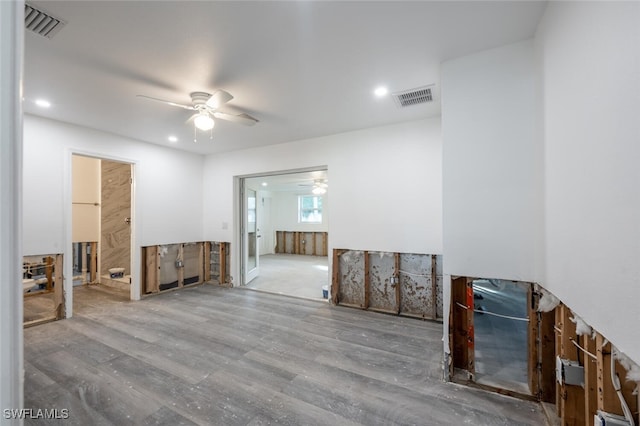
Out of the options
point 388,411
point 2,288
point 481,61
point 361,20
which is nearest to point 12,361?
point 2,288

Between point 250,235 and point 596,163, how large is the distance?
18.0 ft

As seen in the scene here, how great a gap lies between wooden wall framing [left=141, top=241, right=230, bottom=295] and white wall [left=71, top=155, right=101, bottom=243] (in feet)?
6.15

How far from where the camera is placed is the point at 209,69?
7.98ft

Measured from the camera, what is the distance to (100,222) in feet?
18.3

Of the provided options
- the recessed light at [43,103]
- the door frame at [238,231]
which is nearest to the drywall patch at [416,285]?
the door frame at [238,231]

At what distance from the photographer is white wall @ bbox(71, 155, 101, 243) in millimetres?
5391

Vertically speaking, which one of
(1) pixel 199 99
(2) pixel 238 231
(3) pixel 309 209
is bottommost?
(2) pixel 238 231

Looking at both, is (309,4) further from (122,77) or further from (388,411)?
(388,411)

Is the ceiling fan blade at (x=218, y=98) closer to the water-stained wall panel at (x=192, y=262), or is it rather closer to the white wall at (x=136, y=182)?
the white wall at (x=136, y=182)

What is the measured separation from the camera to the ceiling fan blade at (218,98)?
8.22ft

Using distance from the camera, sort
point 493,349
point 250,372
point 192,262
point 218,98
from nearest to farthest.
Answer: point 250,372 → point 218,98 → point 493,349 → point 192,262

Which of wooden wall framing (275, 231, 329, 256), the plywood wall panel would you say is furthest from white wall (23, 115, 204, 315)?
wooden wall framing (275, 231, 329, 256)

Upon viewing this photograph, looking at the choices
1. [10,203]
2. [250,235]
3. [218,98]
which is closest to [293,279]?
[250,235]

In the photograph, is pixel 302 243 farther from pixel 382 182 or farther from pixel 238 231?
pixel 382 182
